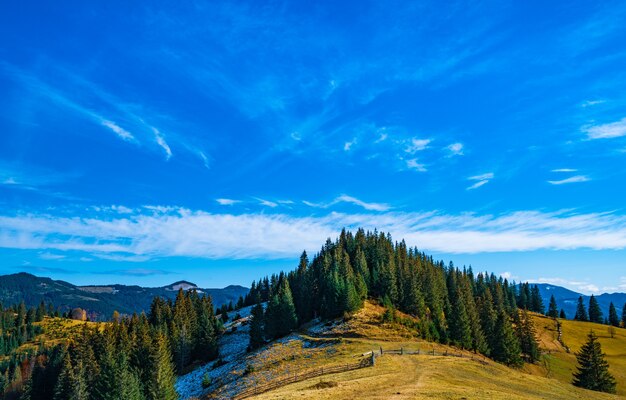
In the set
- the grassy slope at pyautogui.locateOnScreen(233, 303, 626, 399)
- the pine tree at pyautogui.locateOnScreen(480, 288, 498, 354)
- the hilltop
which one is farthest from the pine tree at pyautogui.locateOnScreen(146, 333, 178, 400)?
the pine tree at pyautogui.locateOnScreen(480, 288, 498, 354)

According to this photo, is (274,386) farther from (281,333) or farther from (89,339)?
(89,339)

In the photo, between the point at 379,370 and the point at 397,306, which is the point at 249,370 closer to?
the point at 379,370

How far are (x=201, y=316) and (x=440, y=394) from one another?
9838 cm

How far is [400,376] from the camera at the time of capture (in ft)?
161

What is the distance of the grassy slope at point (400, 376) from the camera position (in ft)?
134

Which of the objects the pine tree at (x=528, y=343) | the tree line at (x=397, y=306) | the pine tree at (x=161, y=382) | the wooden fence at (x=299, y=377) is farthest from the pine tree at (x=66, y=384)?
the pine tree at (x=528, y=343)

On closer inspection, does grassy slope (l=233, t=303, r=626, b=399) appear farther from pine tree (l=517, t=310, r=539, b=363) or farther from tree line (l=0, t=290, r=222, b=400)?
tree line (l=0, t=290, r=222, b=400)

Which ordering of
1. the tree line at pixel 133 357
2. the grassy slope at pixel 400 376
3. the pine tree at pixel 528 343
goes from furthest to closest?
the pine tree at pixel 528 343
the tree line at pixel 133 357
the grassy slope at pixel 400 376

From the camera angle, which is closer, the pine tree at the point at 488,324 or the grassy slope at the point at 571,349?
the pine tree at the point at 488,324

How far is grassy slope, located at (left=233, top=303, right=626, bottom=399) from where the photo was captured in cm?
4078

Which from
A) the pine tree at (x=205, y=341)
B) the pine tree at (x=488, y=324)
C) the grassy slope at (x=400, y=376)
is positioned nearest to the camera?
the grassy slope at (x=400, y=376)

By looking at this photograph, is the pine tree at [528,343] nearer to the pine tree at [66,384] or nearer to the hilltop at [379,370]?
the hilltop at [379,370]

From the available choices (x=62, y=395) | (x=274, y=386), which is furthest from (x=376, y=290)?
(x=62, y=395)

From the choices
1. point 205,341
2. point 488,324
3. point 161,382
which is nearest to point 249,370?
point 161,382
